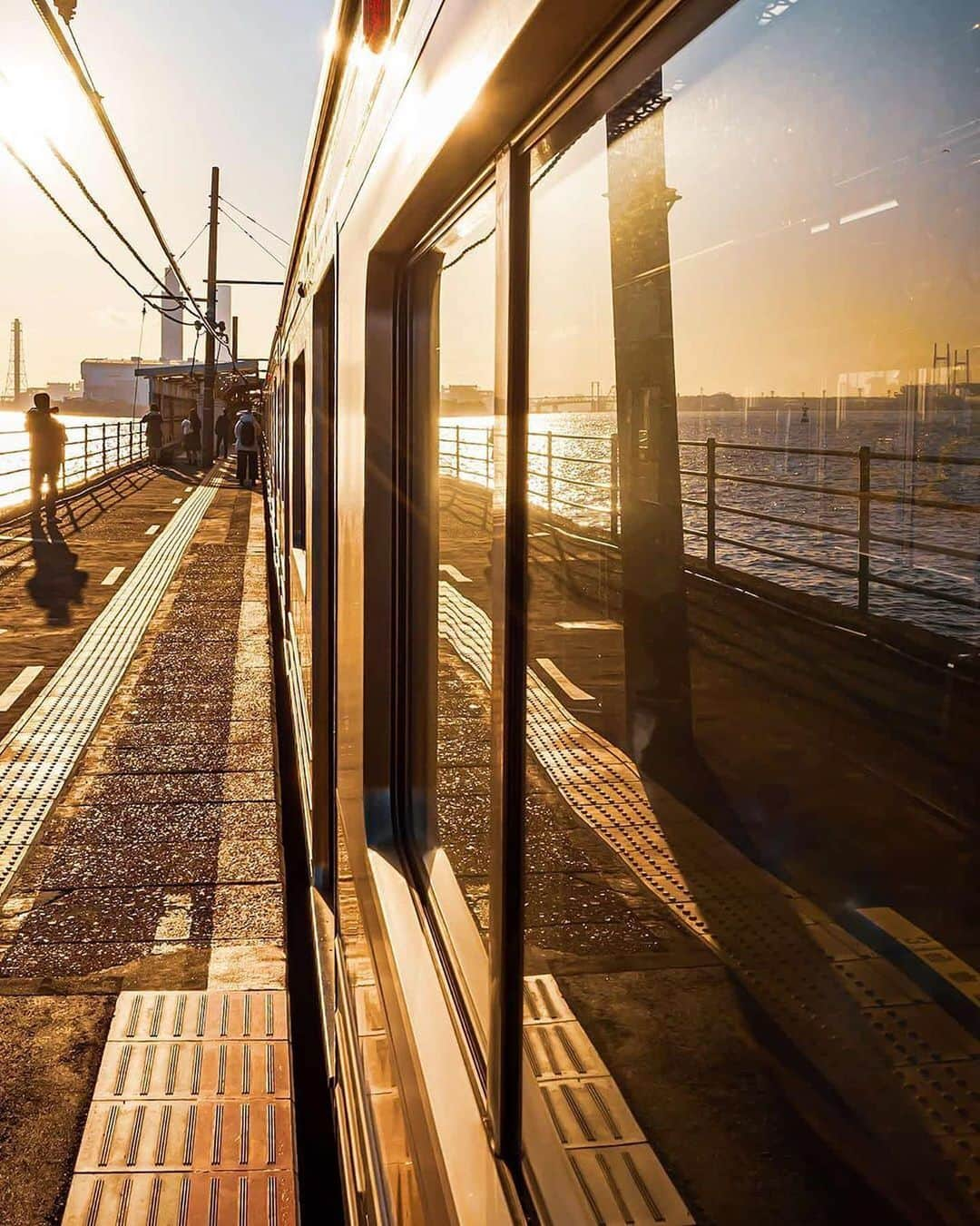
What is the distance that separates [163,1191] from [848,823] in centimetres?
217

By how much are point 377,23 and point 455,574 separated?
0.75 metres

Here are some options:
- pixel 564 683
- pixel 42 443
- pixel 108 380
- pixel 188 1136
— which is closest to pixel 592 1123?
pixel 564 683

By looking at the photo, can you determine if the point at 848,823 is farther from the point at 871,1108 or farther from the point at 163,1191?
the point at 163,1191

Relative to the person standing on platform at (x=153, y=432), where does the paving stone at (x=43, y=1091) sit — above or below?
below

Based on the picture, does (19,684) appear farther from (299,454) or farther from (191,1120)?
(191,1120)

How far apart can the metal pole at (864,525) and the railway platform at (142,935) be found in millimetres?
2128

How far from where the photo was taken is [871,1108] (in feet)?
2.69

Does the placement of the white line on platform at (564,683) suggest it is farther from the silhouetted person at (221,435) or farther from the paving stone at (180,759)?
the silhouetted person at (221,435)

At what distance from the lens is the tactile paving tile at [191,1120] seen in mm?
2549

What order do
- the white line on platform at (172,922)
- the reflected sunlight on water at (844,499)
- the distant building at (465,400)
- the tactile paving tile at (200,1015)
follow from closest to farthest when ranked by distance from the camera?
the reflected sunlight on water at (844,499)
the distant building at (465,400)
the tactile paving tile at (200,1015)
the white line on platform at (172,922)

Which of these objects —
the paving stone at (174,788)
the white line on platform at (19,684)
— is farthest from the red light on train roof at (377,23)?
the white line on platform at (19,684)

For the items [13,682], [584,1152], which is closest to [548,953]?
[584,1152]

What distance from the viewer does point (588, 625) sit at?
4.19ft

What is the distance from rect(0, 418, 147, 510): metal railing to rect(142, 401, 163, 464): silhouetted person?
38cm
